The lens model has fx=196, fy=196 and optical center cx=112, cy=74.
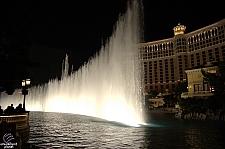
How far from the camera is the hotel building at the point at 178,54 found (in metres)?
81.6

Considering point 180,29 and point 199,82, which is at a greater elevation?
point 180,29

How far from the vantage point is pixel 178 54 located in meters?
94.3

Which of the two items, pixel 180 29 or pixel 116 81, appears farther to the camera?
pixel 180 29

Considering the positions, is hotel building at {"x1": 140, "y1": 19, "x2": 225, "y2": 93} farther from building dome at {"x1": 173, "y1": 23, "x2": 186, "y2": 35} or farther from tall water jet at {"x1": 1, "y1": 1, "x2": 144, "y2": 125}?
tall water jet at {"x1": 1, "y1": 1, "x2": 144, "y2": 125}

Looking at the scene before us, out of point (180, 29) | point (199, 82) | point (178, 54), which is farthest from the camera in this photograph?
point (180, 29)

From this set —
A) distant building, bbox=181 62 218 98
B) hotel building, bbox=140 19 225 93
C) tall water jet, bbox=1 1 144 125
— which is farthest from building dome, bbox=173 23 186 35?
tall water jet, bbox=1 1 144 125

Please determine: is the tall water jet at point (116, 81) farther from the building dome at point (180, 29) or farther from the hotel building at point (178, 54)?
the building dome at point (180, 29)

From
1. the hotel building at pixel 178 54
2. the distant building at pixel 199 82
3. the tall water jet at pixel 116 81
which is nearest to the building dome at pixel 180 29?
the hotel building at pixel 178 54

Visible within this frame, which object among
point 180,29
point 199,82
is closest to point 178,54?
point 180,29

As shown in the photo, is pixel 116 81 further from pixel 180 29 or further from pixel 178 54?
pixel 180 29

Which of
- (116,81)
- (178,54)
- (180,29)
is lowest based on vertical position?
(116,81)

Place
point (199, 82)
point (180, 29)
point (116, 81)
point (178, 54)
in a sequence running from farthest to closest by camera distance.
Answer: point (180, 29), point (178, 54), point (199, 82), point (116, 81)

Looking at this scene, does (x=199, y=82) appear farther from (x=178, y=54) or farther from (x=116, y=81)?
(x=178, y=54)

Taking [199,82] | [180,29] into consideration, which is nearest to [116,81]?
[199,82]
